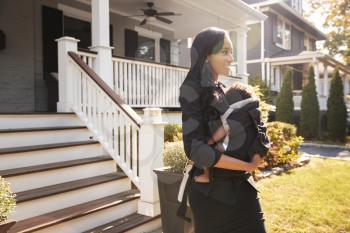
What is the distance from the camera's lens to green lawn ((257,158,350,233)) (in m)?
4.43

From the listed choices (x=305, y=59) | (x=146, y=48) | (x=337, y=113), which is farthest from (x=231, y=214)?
(x=305, y=59)

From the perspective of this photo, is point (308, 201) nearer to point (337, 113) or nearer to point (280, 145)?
point (280, 145)

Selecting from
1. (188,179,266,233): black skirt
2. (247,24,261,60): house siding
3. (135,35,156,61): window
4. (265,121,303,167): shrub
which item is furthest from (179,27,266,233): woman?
(247,24,261,60): house siding

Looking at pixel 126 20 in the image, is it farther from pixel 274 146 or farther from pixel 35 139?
pixel 35 139

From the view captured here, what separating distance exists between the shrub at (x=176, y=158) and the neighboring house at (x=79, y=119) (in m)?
0.14

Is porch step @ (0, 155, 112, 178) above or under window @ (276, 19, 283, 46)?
under

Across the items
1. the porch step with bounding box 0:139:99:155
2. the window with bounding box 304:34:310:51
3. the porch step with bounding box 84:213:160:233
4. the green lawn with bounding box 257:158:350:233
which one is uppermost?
the window with bounding box 304:34:310:51


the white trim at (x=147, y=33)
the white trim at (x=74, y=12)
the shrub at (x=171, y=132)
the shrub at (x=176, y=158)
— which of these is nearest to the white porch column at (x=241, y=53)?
the white trim at (x=147, y=33)

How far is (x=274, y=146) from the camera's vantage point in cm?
820

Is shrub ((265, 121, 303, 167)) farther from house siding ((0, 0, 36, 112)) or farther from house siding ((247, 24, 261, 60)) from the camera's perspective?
house siding ((247, 24, 261, 60))

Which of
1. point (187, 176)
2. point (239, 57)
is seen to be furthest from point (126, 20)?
point (187, 176)

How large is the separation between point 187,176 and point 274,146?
21.9ft

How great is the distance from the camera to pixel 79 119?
Answer: 5492 mm

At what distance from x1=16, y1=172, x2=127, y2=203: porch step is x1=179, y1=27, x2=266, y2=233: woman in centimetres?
241
